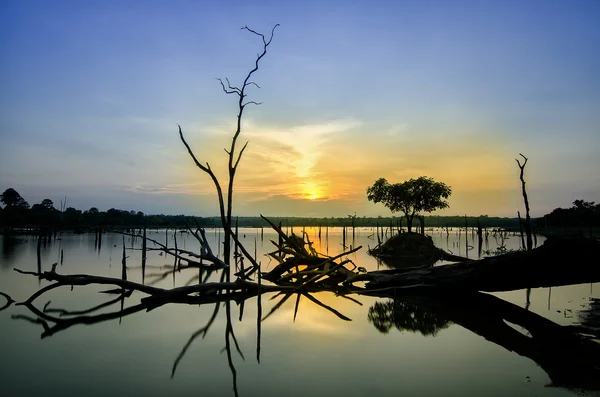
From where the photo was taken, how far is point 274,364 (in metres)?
6.39

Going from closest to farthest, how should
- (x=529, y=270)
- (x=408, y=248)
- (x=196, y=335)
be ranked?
(x=196, y=335)
(x=529, y=270)
(x=408, y=248)

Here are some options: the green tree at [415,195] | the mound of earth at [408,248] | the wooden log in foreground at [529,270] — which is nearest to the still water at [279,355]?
the wooden log in foreground at [529,270]

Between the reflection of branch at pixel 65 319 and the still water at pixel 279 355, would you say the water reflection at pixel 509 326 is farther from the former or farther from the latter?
the reflection of branch at pixel 65 319

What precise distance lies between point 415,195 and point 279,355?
120 ft

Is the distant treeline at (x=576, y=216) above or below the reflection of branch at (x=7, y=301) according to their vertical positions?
above

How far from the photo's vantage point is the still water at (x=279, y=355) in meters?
5.34

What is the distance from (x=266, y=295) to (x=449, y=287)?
576 centimetres

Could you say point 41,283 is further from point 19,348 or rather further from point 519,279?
point 519,279

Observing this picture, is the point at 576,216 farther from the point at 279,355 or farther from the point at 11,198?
the point at 11,198

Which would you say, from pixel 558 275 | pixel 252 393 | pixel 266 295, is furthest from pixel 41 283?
pixel 558 275

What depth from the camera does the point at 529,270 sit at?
8781mm

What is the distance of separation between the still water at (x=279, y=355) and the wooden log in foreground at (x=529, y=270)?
854 mm

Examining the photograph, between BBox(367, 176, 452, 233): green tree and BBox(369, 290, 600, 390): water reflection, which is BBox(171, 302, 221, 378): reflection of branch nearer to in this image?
BBox(369, 290, 600, 390): water reflection

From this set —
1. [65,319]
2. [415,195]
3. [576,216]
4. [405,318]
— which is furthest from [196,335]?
[576,216]
